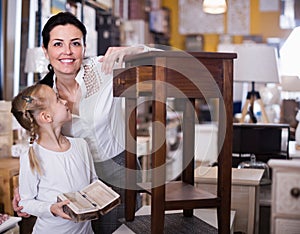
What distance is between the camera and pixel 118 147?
149 cm

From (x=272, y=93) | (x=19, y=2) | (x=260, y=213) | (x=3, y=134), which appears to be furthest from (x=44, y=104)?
(x=272, y=93)

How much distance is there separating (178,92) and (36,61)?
1.58 meters

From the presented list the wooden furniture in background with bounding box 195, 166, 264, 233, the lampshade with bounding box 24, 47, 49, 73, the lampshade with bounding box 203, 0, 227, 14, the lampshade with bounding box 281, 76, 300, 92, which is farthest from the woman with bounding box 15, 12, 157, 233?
the lampshade with bounding box 203, 0, 227, 14

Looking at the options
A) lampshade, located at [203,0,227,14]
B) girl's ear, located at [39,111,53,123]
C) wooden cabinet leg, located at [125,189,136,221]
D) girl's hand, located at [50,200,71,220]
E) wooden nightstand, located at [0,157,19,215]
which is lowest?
wooden nightstand, located at [0,157,19,215]

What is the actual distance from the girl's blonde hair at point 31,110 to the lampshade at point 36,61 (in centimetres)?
137

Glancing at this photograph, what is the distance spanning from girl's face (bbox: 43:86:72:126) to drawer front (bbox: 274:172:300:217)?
564mm

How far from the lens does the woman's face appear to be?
4.38 ft

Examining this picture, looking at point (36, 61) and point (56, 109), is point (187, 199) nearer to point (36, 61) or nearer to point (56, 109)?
point (56, 109)

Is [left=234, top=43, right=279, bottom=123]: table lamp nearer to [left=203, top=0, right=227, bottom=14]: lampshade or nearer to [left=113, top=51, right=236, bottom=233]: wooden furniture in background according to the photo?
[left=203, top=0, right=227, bottom=14]: lampshade

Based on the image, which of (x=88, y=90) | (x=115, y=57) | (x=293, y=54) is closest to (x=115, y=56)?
(x=115, y=57)

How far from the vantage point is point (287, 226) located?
4.05ft

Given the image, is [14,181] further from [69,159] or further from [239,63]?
[239,63]

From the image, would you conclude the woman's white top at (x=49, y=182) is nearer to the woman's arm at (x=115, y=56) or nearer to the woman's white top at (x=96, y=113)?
the woman's white top at (x=96, y=113)

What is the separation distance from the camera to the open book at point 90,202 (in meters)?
1.15
